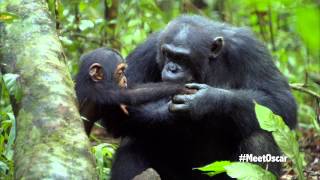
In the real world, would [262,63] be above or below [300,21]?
below

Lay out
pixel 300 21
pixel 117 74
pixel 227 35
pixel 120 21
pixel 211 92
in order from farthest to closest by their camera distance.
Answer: pixel 120 21 < pixel 227 35 < pixel 117 74 < pixel 211 92 < pixel 300 21

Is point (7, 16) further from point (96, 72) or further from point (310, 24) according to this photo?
point (310, 24)

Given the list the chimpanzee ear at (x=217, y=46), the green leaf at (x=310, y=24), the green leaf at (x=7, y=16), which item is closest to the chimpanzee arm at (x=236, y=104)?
the chimpanzee ear at (x=217, y=46)

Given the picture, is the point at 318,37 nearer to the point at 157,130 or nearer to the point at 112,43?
the point at 157,130

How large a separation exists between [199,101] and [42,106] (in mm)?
1836

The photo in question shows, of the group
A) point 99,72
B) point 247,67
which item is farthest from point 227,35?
point 99,72

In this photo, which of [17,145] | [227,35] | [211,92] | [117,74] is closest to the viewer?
[17,145]

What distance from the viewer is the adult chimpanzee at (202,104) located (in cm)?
395

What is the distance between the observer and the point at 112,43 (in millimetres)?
6691

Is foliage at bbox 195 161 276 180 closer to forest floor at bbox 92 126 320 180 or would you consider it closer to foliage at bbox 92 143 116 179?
foliage at bbox 92 143 116 179

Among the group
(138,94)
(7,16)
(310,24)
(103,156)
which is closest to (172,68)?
(138,94)

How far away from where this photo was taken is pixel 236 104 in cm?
396

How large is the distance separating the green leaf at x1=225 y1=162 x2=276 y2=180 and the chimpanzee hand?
2.72ft

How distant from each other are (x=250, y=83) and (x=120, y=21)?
2.63 meters
